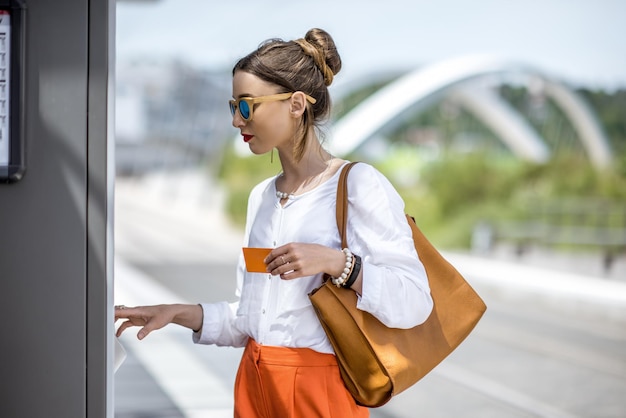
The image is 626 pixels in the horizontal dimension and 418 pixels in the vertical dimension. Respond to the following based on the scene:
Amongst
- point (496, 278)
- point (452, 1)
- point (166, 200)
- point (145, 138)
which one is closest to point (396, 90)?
point (496, 278)

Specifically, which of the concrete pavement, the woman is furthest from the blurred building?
the woman

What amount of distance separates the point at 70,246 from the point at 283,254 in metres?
0.52

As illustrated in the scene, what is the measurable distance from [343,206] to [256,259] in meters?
0.26

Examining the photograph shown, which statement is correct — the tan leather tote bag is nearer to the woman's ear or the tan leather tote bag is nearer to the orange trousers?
the orange trousers

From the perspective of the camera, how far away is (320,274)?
7.49 ft

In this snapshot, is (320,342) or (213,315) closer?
(320,342)

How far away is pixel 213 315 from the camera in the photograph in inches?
96.7

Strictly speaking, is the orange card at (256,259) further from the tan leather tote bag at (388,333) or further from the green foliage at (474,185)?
the green foliage at (474,185)

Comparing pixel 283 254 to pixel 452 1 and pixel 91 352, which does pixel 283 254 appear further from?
pixel 452 1

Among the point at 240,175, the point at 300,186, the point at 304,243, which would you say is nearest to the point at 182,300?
the point at 300,186

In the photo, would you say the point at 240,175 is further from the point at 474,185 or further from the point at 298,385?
the point at 298,385

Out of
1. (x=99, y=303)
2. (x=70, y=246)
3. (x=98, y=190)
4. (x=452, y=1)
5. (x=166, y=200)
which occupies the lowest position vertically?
(x=166, y=200)

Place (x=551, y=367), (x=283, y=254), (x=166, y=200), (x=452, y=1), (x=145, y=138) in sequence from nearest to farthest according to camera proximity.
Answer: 1. (x=283, y=254)
2. (x=551, y=367)
3. (x=166, y=200)
4. (x=452, y=1)
5. (x=145, y=138)

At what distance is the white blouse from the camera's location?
2154mm
